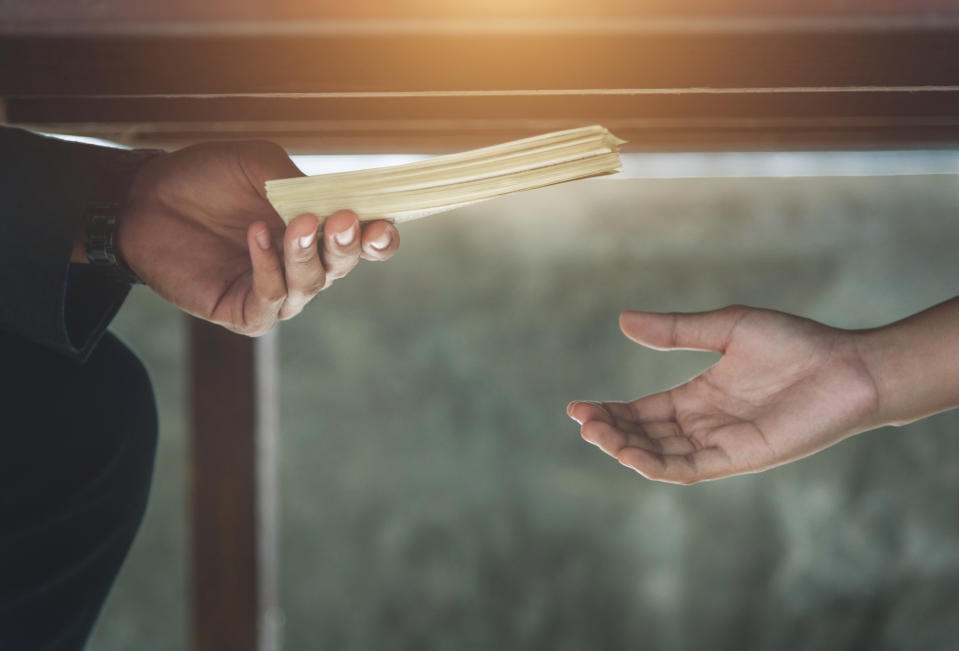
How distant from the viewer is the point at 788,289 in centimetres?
313

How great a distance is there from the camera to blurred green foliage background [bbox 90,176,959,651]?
3.13 meters

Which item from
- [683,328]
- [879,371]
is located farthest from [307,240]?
[879,371]

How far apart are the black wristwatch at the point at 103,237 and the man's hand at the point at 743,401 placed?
17.6 inches

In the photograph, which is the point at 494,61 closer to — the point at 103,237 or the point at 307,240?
the point at 307,240

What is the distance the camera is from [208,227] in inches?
30.8

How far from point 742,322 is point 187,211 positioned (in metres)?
0.56

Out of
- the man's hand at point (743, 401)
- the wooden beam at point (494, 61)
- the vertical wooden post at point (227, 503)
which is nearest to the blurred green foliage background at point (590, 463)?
the vertical wooden post at point (227, 503)

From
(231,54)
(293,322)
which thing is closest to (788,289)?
(293,322)

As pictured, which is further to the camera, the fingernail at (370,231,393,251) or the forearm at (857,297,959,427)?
the forearm at (857,297,959,427)

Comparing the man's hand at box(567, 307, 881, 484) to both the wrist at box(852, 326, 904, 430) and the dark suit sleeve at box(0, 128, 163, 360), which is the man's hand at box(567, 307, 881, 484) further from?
the dark suit sleeve at box(0, 128, 163, 360)

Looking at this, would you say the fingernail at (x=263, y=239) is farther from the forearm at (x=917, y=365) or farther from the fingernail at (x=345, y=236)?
the forearm at (x=917, y=365)

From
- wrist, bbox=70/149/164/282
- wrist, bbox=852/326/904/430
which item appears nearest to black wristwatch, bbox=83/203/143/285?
wrist, bbox=70/149/164/282

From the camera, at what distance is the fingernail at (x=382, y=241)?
1.93 feet

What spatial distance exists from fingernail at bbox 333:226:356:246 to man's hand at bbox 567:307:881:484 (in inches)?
10.2
